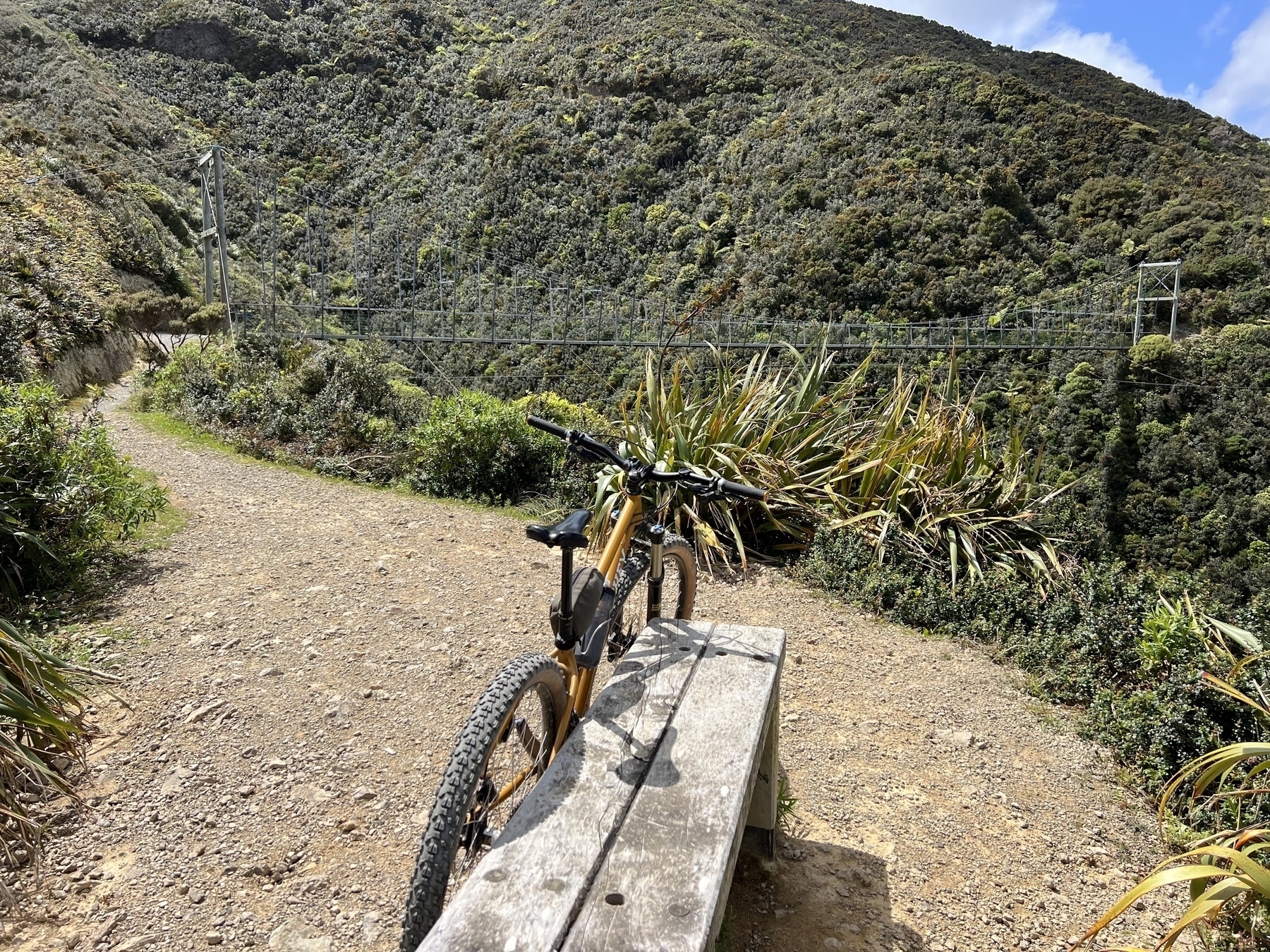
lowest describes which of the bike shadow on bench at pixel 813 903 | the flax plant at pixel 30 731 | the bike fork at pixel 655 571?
the bike shadow on bench at pixel 813 903

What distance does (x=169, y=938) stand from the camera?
1.67 m

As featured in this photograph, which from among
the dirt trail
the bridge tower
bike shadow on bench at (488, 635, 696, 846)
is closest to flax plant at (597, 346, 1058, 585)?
the dirt trail

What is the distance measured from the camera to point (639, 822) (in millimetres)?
1296

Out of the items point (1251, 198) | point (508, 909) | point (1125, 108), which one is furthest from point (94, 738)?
point (1125, 108)

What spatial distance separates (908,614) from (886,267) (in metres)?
25.6

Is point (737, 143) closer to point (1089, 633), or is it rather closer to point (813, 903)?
point (1089, 633)

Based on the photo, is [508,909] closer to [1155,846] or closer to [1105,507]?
[1155,846]

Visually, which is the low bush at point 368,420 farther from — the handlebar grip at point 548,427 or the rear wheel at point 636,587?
the handlebar grip at point 548,427

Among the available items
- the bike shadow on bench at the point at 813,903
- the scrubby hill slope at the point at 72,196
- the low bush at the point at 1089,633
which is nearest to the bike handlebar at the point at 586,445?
the bike shadow on bench at the point at 813,903

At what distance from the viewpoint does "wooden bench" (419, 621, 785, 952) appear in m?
1.06

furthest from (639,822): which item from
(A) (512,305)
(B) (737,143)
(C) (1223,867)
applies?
(B) (737,143)

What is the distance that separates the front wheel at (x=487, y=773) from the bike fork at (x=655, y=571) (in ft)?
1.96

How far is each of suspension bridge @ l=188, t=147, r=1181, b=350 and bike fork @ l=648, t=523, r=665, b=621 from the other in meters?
13.2

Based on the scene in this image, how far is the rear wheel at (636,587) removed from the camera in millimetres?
2160
